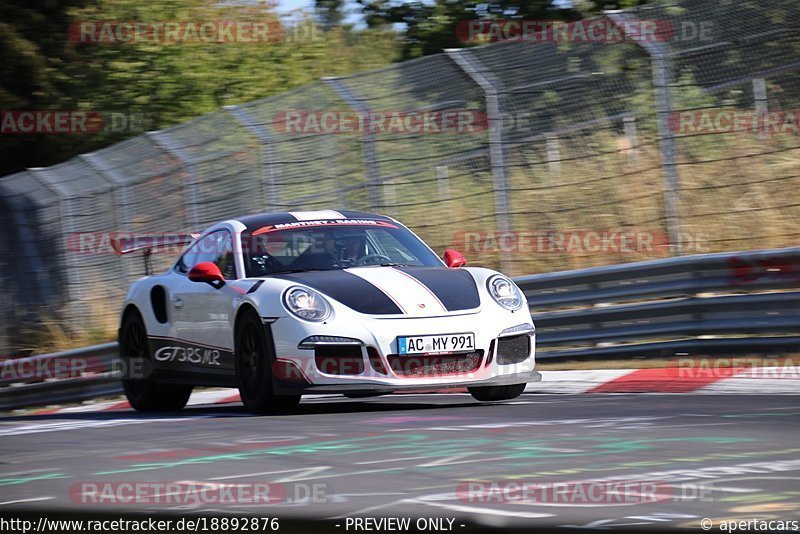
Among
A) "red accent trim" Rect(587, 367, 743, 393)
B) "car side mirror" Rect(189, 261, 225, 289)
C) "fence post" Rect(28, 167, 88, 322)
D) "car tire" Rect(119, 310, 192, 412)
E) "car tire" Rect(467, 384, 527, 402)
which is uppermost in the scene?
"car side mirror" Rect(189, 261, 225, 289)

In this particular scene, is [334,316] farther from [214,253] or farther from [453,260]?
[214,253]

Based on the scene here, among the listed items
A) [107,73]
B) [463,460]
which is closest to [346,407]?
[463,460]

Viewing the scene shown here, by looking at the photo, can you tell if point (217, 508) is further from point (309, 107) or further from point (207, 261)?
point (309, 107)

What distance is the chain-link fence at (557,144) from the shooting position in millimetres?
9984

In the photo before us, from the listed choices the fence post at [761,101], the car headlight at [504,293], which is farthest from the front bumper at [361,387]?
the fence post at [761,101]

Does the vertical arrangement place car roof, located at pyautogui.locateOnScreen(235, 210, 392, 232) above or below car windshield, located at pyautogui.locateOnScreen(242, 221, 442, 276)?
above

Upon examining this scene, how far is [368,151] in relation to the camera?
1166 centimetres

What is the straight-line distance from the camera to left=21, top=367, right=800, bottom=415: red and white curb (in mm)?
7984

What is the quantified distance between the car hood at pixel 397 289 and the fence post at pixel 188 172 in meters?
5.97

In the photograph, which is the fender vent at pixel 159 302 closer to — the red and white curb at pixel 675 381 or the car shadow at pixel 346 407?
the car shadow at pixel 346 407

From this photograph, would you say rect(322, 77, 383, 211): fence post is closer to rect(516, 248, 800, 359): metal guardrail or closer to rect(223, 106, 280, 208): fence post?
rect(223, 106, 280, 208): fence post

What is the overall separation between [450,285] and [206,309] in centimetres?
165

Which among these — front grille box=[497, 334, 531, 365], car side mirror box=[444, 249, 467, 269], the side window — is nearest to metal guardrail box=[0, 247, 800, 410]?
car side mirror box=[444, 249, 467, 269]

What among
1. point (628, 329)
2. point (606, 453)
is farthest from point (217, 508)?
point (628, 329)
